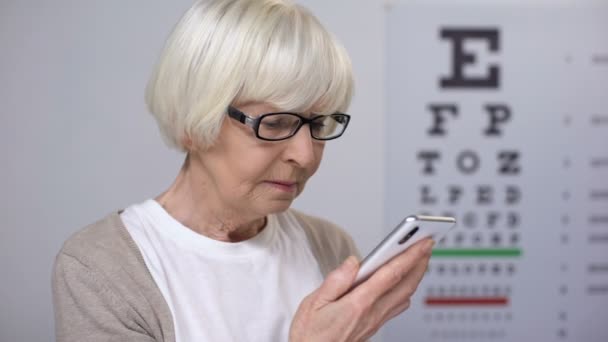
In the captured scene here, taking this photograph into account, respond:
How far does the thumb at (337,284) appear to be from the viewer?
1096 mm

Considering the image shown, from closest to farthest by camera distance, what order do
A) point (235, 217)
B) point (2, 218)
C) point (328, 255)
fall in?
point (235, 217)
point (328, 255)
point (2, 218)

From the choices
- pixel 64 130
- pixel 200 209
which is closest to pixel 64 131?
pixel 64 130

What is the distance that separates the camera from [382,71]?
8.64 feet

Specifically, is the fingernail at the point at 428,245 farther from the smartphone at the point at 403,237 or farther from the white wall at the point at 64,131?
the white wall at the point at 64,131

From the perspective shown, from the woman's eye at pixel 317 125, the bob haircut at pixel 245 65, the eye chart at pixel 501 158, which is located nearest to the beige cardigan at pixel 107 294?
the bob haircut at pixel 245 65

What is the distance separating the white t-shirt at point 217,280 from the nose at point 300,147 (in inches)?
8.9

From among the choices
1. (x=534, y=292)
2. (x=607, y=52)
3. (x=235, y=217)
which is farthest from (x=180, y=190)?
(x=607, y=52)

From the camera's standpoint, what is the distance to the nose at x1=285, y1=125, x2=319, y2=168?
1150mm

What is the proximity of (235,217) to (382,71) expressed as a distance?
1.51 meters

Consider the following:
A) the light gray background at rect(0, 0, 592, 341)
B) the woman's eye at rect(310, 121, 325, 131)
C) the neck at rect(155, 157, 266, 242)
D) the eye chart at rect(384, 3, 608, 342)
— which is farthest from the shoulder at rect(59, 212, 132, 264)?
the eye chart at rect(384, 3, 608, 342)

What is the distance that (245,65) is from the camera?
110cm

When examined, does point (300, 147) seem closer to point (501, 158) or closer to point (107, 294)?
point (107, 294)

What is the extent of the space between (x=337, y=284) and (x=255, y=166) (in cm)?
24

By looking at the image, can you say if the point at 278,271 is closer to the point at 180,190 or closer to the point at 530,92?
the point at 180,190
